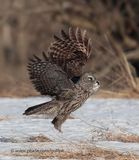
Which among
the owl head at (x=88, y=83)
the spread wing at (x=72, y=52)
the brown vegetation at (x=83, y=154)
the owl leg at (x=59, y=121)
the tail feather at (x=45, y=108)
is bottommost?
the brown vegetation at (x=83, y=154)

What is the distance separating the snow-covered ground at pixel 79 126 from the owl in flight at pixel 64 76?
272mm

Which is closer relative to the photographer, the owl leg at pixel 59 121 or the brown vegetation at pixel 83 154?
the brown vegetation at pixel 83 154

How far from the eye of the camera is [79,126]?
8.27 metres

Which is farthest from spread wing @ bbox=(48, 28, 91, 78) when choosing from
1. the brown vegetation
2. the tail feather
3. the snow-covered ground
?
the brown vegetation

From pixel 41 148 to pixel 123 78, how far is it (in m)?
4.76

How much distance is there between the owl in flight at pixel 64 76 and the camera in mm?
7664

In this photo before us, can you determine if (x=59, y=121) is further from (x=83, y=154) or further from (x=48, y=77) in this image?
(x=83, y=154)

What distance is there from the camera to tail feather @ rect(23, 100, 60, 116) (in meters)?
7.66

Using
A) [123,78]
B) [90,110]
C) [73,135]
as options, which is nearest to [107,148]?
[73,135]

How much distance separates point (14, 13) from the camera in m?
17.1

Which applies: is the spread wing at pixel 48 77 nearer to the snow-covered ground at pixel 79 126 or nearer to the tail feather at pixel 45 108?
the tail feather at pixel 45 108

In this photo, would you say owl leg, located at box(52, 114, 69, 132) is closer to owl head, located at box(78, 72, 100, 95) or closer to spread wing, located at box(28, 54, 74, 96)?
spread wing, located at box(28, 54, 74, 96)

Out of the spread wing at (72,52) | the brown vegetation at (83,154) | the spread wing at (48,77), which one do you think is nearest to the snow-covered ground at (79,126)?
the brown vegetation at (83,154)

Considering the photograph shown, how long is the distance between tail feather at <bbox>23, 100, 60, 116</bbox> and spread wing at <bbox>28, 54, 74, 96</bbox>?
4.6 inches
